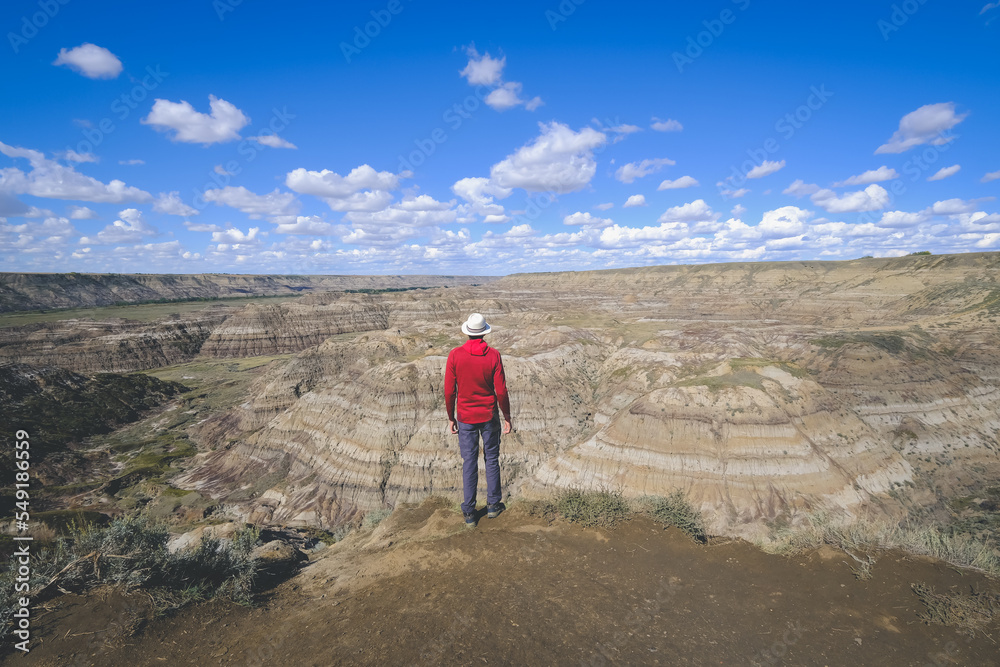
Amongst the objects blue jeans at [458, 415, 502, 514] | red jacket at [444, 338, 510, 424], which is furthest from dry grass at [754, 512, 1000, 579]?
red jacket at [444, 338, 510, 424]

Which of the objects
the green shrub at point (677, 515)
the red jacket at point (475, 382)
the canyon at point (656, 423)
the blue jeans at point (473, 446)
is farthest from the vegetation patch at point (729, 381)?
the red jacket at point (475, 382)

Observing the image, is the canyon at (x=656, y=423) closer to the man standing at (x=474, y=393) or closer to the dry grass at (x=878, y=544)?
the dry grass at (x=878, y=544)

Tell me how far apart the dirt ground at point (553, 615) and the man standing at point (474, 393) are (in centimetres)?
180

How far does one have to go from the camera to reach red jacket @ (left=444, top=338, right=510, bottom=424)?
7.98 m

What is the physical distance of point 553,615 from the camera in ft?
20.1

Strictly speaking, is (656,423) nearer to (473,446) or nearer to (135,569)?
(473,446)

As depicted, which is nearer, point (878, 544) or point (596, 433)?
point (878, 544)

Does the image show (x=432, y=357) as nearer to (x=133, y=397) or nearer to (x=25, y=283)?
(x=133, y=397)

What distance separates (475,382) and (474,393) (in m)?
0.24

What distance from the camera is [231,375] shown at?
8388 centimetres

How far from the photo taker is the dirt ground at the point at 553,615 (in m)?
5.33

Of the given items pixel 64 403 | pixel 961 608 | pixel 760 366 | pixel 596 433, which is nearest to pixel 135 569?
pixel 961 608

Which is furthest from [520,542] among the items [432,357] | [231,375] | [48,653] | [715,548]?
[231,375]

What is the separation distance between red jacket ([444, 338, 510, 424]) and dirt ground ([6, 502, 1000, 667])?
2.53 meters
